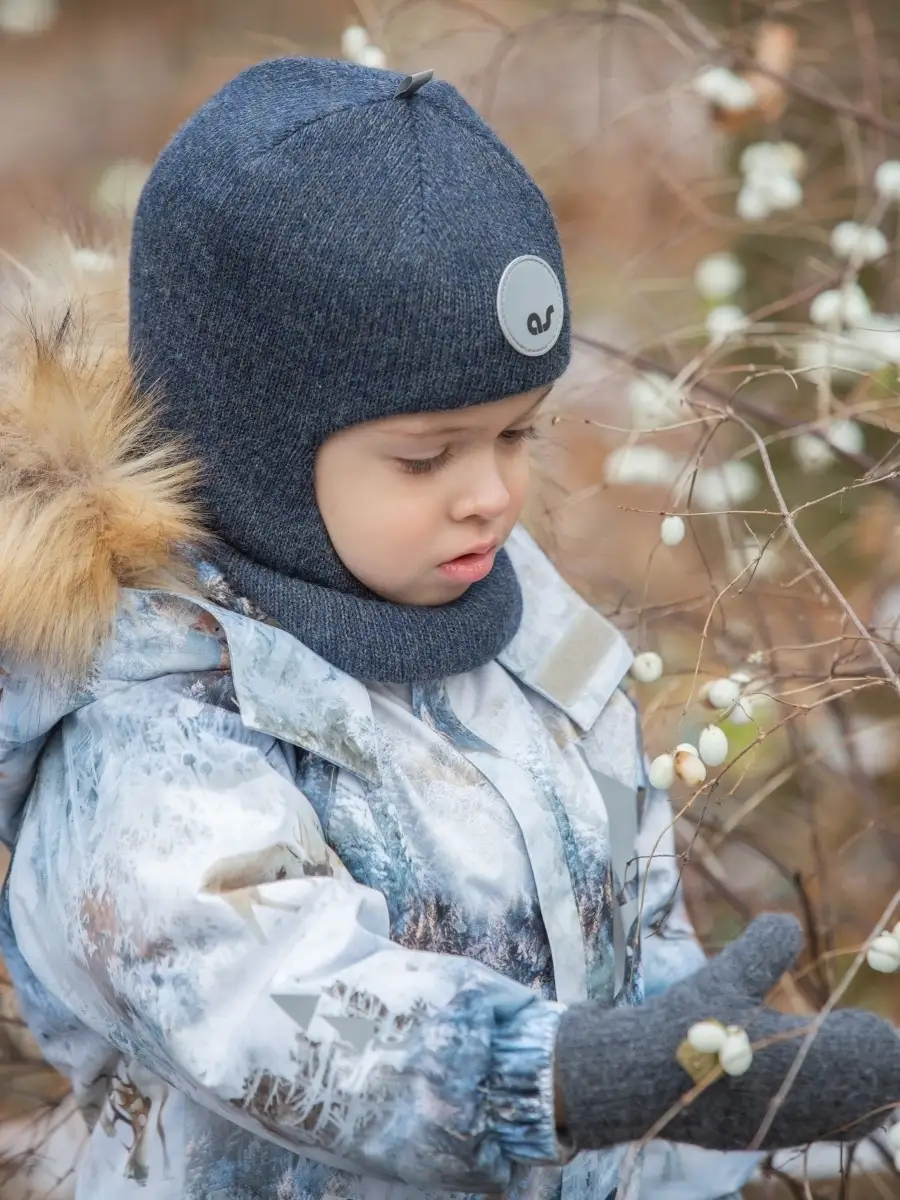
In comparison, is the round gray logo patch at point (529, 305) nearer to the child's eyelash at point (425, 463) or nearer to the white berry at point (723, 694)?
the child's eyelash at point (425, 463)

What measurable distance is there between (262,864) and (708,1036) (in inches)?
11.8

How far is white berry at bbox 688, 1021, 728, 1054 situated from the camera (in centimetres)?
81

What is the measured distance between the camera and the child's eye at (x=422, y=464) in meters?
1.05

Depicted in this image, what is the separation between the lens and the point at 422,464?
106 centimetres

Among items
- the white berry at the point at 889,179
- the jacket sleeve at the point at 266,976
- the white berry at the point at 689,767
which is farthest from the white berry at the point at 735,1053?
the white berry at the point at 889,179

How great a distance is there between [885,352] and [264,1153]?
100 centimetres

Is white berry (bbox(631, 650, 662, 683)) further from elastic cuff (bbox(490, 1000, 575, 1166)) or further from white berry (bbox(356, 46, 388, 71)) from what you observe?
white berry (bbox(356, 46, 388, 71))

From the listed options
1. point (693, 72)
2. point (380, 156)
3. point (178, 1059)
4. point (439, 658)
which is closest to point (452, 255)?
point (380, 156)

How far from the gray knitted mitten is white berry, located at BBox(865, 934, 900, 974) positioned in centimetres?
4

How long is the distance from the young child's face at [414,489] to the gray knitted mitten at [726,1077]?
0.37m

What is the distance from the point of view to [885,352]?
1482mm

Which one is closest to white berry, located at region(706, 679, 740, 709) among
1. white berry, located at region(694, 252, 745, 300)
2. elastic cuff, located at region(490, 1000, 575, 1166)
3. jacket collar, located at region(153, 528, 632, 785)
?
jacket collar, located at region(153, 528, 632, 785)

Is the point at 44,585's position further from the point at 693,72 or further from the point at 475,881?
the point at 693,72

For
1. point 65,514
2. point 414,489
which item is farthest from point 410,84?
point 65,514
